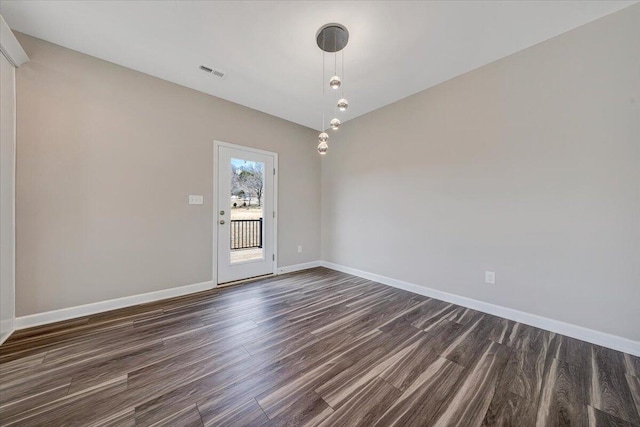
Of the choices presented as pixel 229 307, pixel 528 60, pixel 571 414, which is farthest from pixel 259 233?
pixel 528 60

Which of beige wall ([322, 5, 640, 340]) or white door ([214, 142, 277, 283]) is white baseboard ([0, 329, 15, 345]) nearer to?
white door ([214, 142, 277, 283])

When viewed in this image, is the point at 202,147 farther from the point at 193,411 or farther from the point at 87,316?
the point at 193,411

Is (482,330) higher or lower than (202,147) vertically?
lower

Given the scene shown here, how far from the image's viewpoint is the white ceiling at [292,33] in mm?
1937

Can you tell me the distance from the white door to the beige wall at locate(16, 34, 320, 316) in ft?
0.62

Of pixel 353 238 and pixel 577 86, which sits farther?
pixel 353 238

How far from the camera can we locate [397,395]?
1.47 metres

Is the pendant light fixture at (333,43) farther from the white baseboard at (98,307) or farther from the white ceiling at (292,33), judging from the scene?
the white baseboard at (98,307)

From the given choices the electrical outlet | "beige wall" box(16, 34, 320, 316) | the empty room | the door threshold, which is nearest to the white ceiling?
the empty room

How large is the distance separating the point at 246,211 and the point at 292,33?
2537 mm

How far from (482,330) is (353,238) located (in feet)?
7.55

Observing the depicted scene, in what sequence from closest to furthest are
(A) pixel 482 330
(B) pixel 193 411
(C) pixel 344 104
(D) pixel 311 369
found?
(B) pixel 193 411
(D) pixel 311 369
(C) pixel 344 104
(A) pixel 482 330

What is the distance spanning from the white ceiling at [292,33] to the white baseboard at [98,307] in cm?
279

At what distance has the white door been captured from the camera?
3502 millimetres
